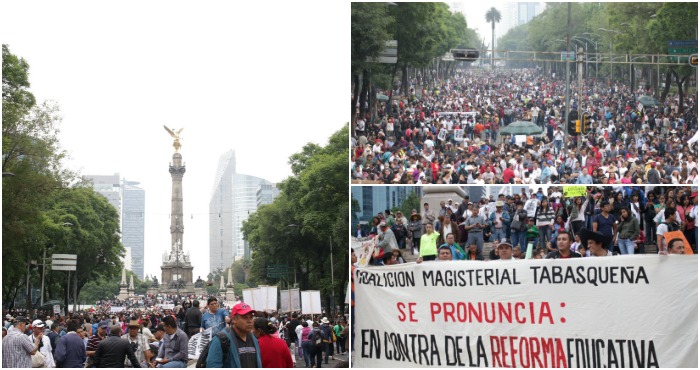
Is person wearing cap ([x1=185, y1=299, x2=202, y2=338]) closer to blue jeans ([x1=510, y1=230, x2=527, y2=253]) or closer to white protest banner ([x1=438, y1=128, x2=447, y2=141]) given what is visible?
blue jeans ([x1=510, y1=230, x2=527, y2=253])

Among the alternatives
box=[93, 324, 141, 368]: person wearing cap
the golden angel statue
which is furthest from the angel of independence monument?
box=[93, 324, 141, 368]: person wearing cap

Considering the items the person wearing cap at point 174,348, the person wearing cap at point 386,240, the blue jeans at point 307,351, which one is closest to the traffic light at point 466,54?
the blue jeans at point 307,351

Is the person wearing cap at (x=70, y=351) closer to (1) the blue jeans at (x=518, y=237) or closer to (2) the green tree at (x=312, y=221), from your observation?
(1) the blue jeans at (x=518, y=237)

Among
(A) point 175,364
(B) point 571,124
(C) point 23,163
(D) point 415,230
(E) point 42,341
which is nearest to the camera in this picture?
(A) point 175,364

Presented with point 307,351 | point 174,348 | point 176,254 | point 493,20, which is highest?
point 493,20

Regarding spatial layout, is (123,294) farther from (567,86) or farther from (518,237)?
(518,237)

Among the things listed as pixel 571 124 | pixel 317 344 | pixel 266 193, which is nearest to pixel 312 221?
pixel 317 344

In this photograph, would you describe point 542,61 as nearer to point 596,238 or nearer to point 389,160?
point 389,160
